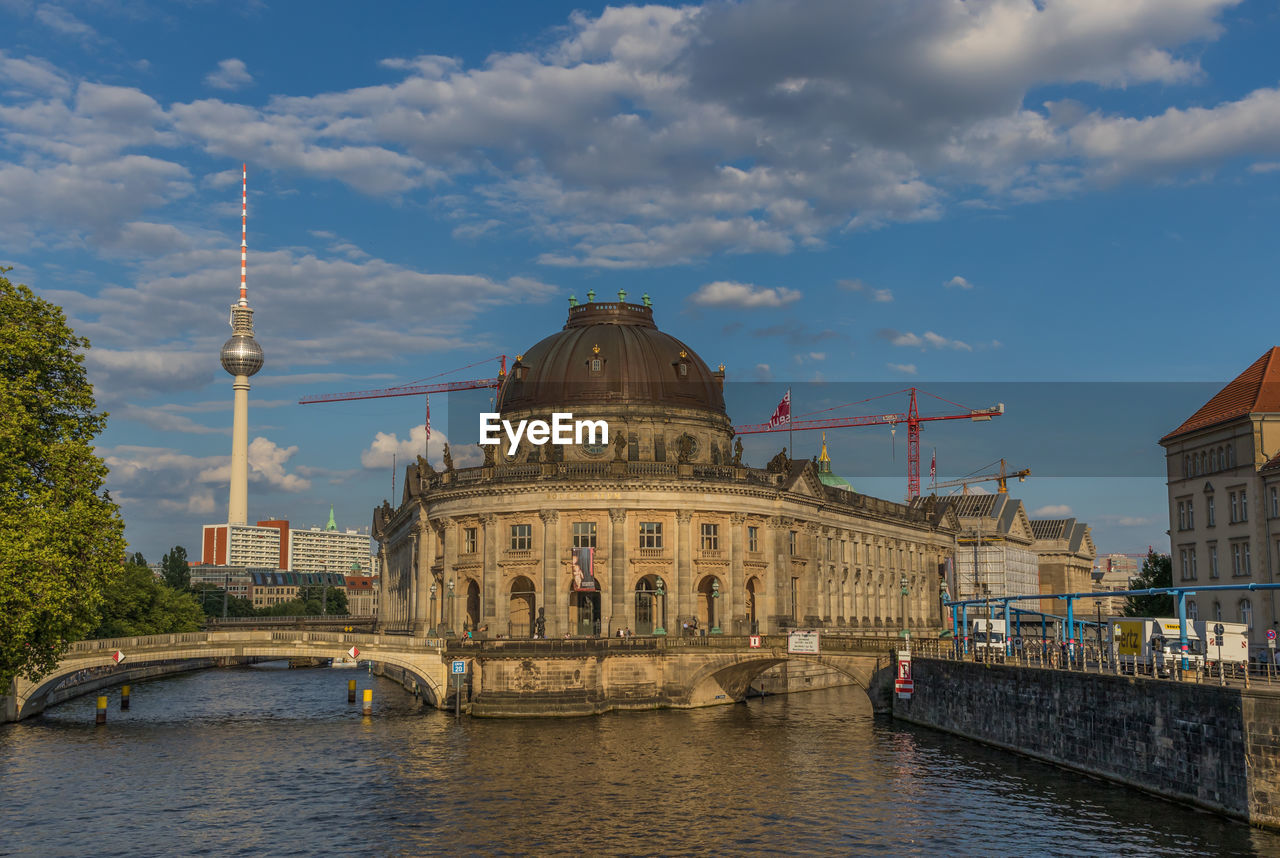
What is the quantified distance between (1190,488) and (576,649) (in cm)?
4672

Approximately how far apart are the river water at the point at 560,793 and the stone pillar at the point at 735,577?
17.9m

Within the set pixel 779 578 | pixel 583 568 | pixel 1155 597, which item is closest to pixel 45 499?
pixel 583 568

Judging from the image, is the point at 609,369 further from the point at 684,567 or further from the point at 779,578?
the point at 779,578

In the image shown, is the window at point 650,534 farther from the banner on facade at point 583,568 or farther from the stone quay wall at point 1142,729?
the stone quay wall at point 1142,729

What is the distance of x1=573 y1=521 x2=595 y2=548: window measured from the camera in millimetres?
93312

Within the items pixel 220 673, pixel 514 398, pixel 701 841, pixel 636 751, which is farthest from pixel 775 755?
pixel 220 673

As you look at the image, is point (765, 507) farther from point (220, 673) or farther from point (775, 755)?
point (220, 673)

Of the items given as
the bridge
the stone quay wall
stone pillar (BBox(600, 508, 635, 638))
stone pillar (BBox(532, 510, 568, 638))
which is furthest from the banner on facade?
the stone quay wall

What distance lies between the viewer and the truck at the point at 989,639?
69.3 m

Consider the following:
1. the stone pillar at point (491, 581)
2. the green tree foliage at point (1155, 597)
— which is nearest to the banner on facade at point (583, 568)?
the stone pillar at point (491, 581)

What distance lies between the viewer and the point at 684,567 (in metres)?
93.7

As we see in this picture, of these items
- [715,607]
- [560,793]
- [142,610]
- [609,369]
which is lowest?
[560,793]

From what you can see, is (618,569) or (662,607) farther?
(662,607)

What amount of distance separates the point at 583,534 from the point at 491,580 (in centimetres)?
839
